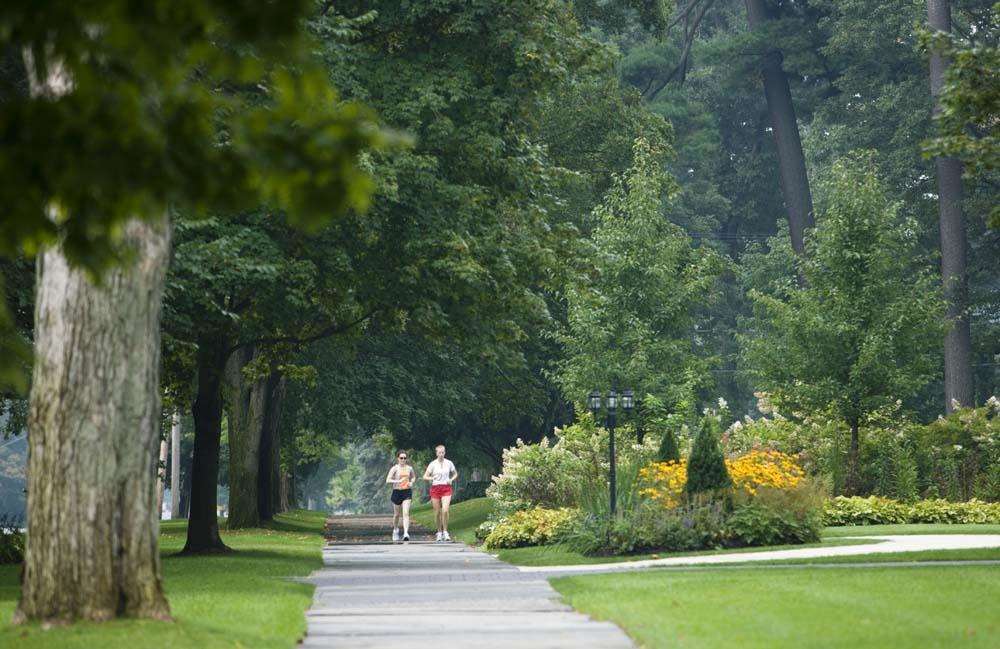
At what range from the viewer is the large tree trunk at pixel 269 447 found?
38.2 meters

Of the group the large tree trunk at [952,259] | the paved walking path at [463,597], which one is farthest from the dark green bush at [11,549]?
the large tree trunk at [952,259]

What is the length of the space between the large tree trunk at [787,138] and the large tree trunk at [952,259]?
8910mm

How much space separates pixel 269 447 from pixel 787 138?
90.7 feet

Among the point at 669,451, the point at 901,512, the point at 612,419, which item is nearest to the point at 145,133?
the point at 612,419

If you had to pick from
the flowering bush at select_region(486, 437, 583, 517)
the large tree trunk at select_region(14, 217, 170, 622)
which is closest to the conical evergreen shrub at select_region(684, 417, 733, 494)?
the flowering bush at select_region(486, 437, 583, 517)

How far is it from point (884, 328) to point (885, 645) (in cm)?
2386

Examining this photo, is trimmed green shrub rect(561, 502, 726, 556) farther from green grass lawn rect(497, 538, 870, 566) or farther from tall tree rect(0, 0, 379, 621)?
tall tree rect(0, 0, 379, 621)

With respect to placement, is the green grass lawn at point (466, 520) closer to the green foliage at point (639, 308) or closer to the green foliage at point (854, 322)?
the green foliage at point (639, 308)

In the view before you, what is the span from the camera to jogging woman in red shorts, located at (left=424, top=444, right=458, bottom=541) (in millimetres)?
29812

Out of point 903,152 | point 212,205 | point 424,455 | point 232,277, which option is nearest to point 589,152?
point 903,152

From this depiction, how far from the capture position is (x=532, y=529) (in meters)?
25.8

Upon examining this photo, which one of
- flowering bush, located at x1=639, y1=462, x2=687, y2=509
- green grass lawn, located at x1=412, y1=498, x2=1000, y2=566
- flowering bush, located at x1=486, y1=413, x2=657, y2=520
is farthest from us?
flowering bush, located at x1=486, y1=413, x2=657, y2=520

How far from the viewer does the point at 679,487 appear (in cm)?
2422

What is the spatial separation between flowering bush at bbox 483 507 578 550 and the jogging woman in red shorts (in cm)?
319
